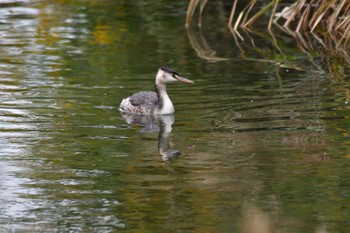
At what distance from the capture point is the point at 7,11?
79.6 ft

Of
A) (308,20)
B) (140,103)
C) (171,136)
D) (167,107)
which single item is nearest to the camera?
(171,136)

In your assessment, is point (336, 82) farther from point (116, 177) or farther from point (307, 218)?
point (307, 218)

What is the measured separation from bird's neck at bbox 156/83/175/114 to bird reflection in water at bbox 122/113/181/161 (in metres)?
0.07

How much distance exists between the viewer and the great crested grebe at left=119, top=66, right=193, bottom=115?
1463 centimetres

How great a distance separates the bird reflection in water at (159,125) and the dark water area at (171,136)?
26 mm

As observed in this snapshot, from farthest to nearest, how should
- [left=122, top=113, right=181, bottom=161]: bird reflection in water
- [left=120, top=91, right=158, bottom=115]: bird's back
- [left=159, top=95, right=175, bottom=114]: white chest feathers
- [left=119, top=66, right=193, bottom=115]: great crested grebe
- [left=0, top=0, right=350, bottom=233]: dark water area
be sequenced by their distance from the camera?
1. [left=120, top=91, right=158, bottom=115]: bird's back
2. [left=119, top=66, right=193, bottom=115]: great crested grebe
3. [left=159, top=95, right=175, bottom=114]: white chest feathers
4. [left=122, top=113, right=181, bottom=161]: bird reflection in water
5. [left=0, top=0, right=350, bottom=233]: dark water area

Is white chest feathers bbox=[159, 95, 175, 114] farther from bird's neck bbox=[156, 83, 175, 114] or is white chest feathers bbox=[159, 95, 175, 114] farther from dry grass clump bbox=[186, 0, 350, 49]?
dry grass clump bbox=[186, 0, 350, 49]

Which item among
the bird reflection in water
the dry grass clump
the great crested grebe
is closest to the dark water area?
the bird reflection in water

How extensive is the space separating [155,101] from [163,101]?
0.42 m

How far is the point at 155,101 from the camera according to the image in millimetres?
15078

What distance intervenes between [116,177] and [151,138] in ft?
7.09

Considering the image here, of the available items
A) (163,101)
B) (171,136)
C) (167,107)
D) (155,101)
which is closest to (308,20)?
(155,101)

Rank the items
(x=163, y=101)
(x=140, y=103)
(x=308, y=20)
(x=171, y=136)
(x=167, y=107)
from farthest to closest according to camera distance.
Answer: (x=308, y=20)
(x=140, y=103)
(x=163, y=101)
(x=167, y=107)
(x=171, y=136)

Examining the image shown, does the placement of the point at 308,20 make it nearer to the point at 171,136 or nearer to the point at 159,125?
the point at 159,125
